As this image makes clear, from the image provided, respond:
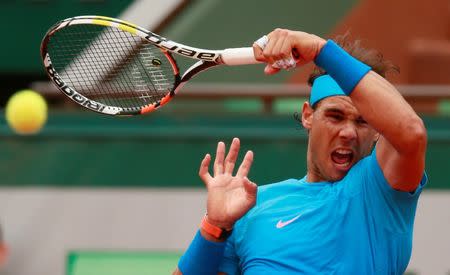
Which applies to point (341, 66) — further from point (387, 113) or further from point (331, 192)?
point (331, 192)

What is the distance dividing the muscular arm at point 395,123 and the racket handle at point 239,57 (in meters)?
0.36

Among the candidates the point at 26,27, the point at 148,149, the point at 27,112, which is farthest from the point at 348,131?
the point at 26,27

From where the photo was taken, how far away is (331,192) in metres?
3.24

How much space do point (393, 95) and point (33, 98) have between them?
3452 millimetres

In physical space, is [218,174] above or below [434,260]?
above

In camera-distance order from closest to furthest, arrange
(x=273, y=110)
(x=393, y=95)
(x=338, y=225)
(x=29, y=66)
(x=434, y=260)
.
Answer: (x=393, y=95) < (x=338, y=225) < (x=434, y=260) < (x=273, y=110) < (x=29, y=66)

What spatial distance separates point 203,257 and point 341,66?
2.55 ft

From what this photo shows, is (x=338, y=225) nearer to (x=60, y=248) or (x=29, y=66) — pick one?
(x=60, y=248)

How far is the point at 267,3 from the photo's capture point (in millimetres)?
6508

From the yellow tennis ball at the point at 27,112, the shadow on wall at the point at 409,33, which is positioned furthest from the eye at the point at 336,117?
the shadow on wall at the point at 409,33

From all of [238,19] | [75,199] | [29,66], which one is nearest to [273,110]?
[238,19]

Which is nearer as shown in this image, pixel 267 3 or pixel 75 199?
pixel 75 199

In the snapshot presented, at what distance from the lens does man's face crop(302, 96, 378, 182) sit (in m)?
3.30

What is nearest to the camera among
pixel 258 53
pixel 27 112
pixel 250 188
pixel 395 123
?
pixel 395 123
